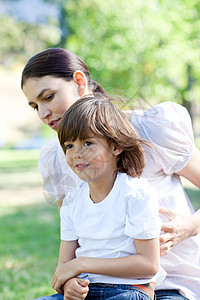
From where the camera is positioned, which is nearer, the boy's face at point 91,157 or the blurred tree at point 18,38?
the boy's face at point 91,157

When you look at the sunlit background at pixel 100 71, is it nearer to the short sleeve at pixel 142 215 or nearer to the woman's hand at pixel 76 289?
the short sleeve at pixel 142 215

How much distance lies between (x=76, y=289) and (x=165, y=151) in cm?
72

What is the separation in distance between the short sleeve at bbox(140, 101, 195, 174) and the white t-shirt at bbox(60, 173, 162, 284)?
0.23 m

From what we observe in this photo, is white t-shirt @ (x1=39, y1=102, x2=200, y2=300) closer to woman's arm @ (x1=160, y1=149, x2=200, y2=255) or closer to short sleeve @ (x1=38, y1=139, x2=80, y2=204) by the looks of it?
woman's arm @ (x1=160, y1=149, x2=200, y2=255)

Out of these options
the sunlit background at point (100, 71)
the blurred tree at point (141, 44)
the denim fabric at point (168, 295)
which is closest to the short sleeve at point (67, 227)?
the denim fabric at point (168, 295)

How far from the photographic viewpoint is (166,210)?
2016 millimetres

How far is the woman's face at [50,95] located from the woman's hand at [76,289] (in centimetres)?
80

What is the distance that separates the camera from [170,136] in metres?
2.12

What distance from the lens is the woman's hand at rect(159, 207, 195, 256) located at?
6.35 feet

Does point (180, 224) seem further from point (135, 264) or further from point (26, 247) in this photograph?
point (26, 247)

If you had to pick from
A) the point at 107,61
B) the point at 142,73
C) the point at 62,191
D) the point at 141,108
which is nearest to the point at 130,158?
the point at 141,108

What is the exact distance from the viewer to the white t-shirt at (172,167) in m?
2.06

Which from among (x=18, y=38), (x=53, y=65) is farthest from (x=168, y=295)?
(x=18, y=38)

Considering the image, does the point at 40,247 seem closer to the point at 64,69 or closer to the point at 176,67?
the point at 64,69
